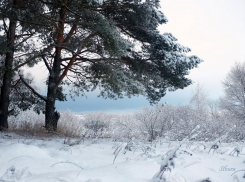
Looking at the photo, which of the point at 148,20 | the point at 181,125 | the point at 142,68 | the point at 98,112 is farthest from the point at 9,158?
the point at 98,112

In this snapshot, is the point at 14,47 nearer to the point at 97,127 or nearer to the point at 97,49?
the point at 97,49

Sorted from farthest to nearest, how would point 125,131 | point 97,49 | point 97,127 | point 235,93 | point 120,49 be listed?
point 235,93 < point 97,127 < point 125,131 < point 97,49 < point 120,49

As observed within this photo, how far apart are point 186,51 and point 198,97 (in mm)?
16265

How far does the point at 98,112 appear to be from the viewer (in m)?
26.4

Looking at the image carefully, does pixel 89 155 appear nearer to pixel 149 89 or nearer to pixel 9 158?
pixel 9 158

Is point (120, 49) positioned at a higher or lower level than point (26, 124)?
higher

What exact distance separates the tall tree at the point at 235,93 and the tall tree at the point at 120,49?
10.6 metres

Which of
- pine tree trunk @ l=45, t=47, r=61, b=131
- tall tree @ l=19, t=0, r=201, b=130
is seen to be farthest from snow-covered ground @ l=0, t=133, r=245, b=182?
pine tree trunk @ l=45, t=47, r=61, b=131

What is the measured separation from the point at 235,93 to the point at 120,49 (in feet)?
47.3

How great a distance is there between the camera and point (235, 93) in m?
16.6

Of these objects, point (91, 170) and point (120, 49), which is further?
point (120, 49)

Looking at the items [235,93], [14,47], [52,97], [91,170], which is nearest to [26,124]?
[52,97]

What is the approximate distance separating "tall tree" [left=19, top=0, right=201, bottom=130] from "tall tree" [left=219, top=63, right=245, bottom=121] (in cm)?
1064

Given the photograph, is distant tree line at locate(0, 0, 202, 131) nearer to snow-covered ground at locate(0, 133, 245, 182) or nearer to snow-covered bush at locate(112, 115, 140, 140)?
snow-covered bush at locate(112, 115, 140, 140)
